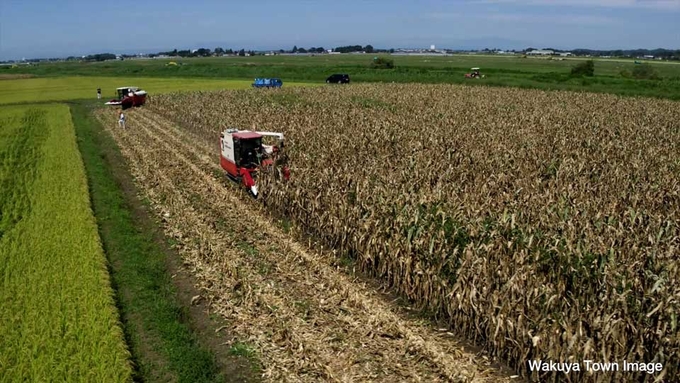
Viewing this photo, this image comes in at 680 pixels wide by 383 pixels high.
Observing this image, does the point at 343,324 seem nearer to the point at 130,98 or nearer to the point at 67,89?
the point at 130,98

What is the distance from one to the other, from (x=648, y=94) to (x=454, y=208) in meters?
44.5

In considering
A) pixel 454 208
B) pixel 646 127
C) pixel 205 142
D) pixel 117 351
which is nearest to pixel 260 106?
pixel 205 142

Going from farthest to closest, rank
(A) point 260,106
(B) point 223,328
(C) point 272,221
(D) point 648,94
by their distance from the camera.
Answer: (D) point 648,94 < (A) point 260,106 < (C) point 272,221 < (B) point 223,328

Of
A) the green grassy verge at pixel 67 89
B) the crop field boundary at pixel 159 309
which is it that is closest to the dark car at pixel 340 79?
the green grassy verge at pixel 67 89

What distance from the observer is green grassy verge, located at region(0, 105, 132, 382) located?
29.9ft

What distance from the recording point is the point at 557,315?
8312 millimetres

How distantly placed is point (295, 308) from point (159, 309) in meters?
3.15

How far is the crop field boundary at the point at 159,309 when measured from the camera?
940 cm

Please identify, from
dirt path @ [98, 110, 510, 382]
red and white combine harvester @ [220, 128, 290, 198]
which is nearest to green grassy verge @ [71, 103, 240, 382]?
dirt path @ [98, 110, 510, 382]

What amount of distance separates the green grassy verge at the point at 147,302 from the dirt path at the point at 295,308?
873 millimetres

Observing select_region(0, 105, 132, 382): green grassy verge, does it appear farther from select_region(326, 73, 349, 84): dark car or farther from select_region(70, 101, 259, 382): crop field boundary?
select_region(326, 73, 349, 84): dark car

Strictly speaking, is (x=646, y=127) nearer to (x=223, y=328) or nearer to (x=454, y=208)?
(x=454, y=208)

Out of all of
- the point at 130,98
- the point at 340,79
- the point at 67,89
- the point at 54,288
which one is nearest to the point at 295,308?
the point at 54,288

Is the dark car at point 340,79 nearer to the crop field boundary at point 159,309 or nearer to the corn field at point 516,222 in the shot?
the corn field at point 516,222
